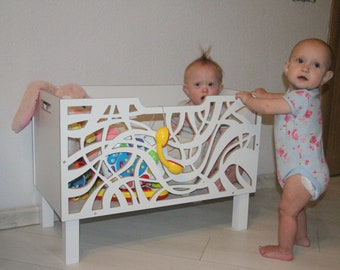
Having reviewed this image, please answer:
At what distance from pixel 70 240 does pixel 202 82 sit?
2.24 feet

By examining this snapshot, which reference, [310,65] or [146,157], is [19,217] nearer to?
[146,157]

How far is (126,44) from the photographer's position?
57.5 inches

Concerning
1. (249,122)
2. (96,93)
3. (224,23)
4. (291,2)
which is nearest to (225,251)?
(249,122)

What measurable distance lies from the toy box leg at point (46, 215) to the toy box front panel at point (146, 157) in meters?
0.21

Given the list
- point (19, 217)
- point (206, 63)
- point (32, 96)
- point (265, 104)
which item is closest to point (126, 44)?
point (206, 63)

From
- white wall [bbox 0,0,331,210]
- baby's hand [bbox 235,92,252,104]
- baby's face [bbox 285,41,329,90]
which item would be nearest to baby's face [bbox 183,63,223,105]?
white wall [bbox 0,0,331,210]

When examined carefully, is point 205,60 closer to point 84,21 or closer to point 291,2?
point 84,21

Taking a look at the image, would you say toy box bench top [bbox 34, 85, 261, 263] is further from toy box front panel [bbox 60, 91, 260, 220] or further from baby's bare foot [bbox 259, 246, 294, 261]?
baby's bare foot [bbox 259, 246, 294, 261]

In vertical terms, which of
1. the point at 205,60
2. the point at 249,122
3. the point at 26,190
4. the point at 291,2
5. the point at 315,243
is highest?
the point at 291,2

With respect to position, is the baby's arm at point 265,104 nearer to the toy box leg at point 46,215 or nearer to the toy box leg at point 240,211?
the toy box leg at point 240,211

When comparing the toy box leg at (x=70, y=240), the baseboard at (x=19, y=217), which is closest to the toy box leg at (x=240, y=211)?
the toy box leg at (x=70, y=240)

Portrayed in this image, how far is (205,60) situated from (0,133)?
0.71 metres

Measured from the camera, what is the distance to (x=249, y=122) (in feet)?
4.37

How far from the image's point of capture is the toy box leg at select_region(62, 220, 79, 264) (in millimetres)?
1121
